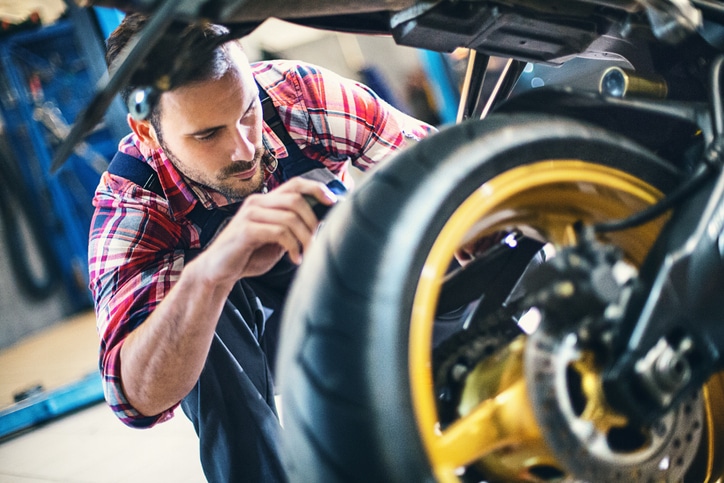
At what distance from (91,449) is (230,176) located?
1.23 metres

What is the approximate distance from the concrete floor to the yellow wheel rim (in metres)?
0.90

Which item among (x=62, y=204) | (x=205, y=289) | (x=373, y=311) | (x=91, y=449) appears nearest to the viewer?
(x=373, y=311)

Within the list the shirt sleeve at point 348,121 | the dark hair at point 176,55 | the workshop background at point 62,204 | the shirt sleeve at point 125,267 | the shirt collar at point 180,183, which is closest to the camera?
the dark hair at point 176,55

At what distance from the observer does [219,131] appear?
3.31 ft

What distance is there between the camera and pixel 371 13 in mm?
711

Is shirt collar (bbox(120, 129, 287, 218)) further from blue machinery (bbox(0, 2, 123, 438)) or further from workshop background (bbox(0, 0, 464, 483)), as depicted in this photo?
blue machinery (bbox(0, 2, 123, 438))

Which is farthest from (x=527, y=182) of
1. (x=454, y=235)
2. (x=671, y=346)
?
(x=671, y=346)

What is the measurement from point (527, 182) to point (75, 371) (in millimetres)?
2986

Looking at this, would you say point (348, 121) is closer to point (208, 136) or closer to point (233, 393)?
point (208, 136)

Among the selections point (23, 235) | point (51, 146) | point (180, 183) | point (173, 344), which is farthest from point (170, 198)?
point (23, 235)

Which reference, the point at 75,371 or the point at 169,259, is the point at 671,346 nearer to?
the point at 169,259

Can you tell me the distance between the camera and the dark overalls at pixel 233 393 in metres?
1.06

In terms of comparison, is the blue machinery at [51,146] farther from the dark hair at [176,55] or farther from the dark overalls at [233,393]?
the dark hair at [176,55]

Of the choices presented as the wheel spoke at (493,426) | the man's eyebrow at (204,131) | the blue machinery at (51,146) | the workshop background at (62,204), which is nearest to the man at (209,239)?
the man's eyebrow at (204,131)
